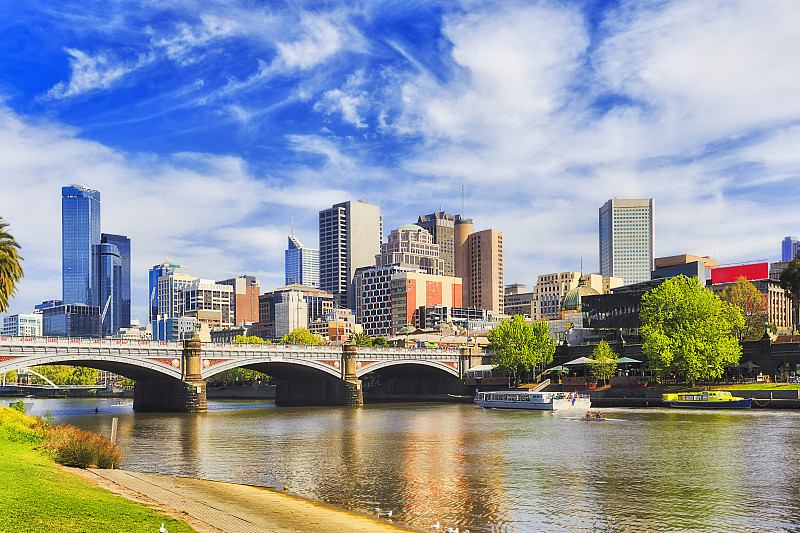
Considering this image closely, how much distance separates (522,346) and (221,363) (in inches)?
2057

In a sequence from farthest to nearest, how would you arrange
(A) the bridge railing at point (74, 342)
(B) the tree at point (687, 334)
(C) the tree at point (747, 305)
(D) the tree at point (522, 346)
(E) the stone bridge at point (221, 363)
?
1. (D) the tree at point (522, 346)
2. (C) the tree at point (747, 305)
3. (B) the tree at point (687, 334)
4. (E) the stone bridge at point (221, 363)
5. (A) the bridge railing at point (74, 342)

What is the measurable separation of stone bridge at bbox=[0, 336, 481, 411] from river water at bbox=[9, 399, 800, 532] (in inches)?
915

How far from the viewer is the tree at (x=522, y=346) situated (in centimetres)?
13738

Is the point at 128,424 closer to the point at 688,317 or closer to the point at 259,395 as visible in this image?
the point at 688,317

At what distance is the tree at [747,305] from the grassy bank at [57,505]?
402 feet

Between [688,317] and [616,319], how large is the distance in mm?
44744

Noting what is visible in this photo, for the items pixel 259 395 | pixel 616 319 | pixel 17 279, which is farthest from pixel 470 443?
pixel 259 395

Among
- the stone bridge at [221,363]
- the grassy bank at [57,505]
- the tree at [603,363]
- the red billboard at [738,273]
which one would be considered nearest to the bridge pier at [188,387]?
the stone bridge at [221,363]

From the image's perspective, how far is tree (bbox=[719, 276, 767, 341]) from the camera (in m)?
137

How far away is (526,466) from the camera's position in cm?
4806

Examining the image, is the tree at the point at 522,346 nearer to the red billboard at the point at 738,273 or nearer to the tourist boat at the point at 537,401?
the tourist boat at the point at 537,401

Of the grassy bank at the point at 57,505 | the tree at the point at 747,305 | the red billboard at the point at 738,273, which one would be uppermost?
the red billboard at the point at 738,273

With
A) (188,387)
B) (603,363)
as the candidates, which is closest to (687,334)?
(603,363)

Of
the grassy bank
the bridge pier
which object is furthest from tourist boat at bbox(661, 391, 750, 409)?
the grassy bank
